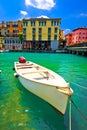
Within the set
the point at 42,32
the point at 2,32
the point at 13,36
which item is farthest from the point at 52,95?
the point at 2,32

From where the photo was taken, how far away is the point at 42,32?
80.8m

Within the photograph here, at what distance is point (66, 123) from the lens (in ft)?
23.0

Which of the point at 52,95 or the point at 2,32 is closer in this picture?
the point at 52,95

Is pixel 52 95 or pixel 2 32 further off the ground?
pixel 2 32

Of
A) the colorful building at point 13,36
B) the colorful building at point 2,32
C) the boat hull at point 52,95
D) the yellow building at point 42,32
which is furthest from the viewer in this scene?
the colorful building at point 2,32

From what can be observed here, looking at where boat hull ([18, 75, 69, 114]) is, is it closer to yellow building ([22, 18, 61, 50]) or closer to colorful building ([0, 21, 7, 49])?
A: yellow building ([22, 18, 61, 50])

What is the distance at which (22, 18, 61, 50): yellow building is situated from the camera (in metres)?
78.9

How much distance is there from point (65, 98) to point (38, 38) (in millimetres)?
76009

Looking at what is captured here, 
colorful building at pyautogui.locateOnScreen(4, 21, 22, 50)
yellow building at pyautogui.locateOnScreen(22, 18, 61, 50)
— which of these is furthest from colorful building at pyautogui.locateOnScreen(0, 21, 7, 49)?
yellow building at pyautogui.locateOnScreen(22, 18, 61, 50)

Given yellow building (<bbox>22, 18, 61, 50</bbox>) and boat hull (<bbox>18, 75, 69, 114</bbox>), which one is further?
yellow building (<bbox>22, 18, 61, 50</bbox>)

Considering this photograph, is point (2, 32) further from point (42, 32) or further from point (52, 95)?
point (52, 95)

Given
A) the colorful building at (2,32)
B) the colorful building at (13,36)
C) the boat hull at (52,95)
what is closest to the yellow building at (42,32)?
the colorful building at (13,36)

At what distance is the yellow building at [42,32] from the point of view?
3108 inches

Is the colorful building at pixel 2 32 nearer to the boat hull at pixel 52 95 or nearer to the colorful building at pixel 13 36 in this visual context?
the colorful building at pixel 13 36
